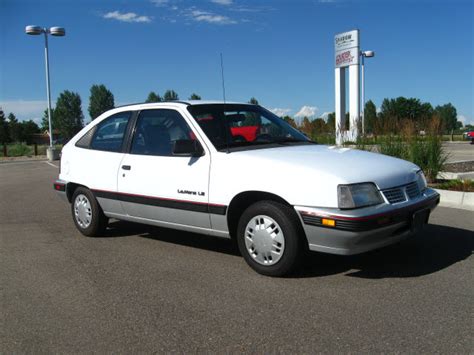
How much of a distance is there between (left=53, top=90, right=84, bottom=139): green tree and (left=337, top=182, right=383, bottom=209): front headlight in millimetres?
97766

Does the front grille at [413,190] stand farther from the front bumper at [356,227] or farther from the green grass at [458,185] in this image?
the green grass at [458,185]

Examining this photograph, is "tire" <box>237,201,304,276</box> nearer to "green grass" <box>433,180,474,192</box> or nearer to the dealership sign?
"green grass" <box>433,180,474,192</box>

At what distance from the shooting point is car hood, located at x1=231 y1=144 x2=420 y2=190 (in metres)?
3.98

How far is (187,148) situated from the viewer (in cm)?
459

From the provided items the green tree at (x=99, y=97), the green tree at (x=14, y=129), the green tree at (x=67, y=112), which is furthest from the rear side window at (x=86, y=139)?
the green tree at (x=14, y=129)

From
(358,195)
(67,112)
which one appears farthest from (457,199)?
(67,112)

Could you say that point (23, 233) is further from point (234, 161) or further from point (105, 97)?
point (105, 97)

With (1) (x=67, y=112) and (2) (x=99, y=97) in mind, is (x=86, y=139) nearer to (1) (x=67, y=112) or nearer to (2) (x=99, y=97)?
(2) (x=99, y=97)

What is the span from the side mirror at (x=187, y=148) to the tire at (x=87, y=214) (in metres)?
1.81

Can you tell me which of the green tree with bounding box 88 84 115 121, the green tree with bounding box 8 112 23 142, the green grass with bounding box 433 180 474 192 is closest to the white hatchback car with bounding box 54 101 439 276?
the green grass with bounding box 433 180 474 192

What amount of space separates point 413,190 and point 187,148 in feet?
7.11

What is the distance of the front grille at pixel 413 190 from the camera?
4332mm

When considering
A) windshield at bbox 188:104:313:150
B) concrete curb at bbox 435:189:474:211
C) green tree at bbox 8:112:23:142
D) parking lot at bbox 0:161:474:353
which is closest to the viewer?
parking lot at bbox 0:161:474:353

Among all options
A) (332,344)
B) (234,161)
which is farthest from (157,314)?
(234,161)
